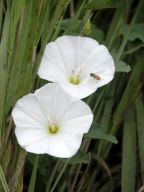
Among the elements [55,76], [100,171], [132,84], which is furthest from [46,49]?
[100,171]

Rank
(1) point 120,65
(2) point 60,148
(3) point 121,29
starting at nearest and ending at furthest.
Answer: (2) point 60,148
(1) point 120,65
(3) point 121,29

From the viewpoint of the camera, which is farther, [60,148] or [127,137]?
[127,137]

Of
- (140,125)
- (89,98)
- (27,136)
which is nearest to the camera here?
(27,136)

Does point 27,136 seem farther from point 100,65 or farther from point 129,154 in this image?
point 129,154

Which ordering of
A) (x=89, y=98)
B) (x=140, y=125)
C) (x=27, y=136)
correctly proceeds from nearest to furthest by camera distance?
(x=27, y=136) < (x=89, y=98) < (x=140, y=125)

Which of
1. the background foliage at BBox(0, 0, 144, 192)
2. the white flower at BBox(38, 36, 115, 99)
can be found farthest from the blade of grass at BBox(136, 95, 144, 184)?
the white flower at BBox(38, 36, 115, 99)

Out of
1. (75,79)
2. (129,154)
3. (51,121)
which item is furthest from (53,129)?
(129,154)

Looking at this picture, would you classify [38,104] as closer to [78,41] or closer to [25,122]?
[25,122]
